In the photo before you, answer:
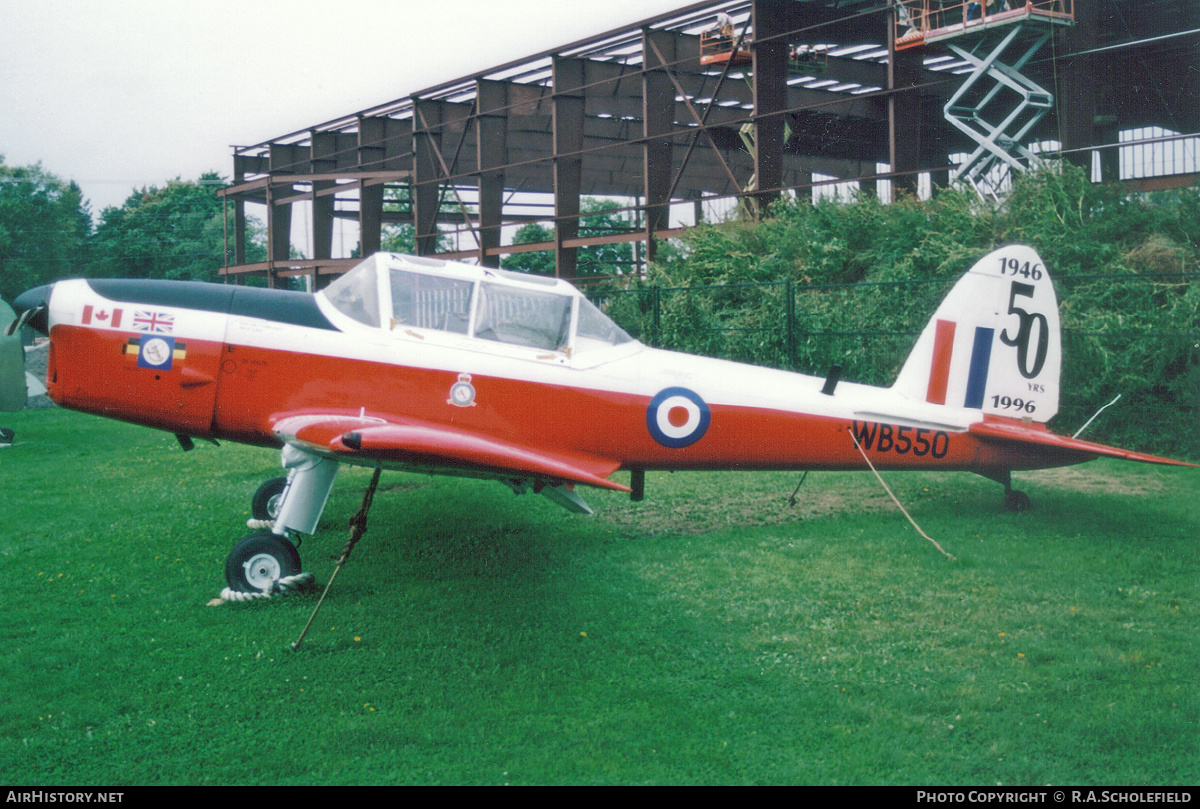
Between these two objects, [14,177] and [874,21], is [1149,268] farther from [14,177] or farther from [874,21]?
[14,177]

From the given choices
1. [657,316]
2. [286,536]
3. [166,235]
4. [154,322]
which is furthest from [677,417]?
[166,235]

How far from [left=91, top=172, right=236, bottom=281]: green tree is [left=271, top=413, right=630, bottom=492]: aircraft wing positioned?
59.7 feet

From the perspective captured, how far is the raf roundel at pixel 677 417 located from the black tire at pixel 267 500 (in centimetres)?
332

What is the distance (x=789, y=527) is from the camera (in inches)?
276

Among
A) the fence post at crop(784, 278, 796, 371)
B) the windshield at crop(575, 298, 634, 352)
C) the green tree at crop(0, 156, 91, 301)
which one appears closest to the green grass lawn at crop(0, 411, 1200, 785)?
the windshield at crop(575, 298, 634, 352)

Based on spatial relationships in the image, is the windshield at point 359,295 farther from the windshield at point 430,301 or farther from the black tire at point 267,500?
the black tire at point 267,500

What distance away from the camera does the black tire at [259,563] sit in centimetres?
527

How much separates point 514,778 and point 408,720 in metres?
0.68

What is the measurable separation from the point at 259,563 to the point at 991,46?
15375 millimetres

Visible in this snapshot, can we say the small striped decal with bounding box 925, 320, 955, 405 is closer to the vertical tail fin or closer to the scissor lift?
the vertical tail fin

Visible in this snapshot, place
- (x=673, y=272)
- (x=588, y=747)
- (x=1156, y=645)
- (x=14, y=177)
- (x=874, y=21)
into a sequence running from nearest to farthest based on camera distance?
(x=588, y=747), (x=1156, y=645), (x=14, y=177), (x=673, y=272), (x=874, y=21)

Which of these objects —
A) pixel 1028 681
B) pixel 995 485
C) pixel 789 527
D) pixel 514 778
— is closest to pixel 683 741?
pixel 514 778

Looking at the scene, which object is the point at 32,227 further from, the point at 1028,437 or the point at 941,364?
the point at 1028,437

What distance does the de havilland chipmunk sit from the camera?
5.40m
